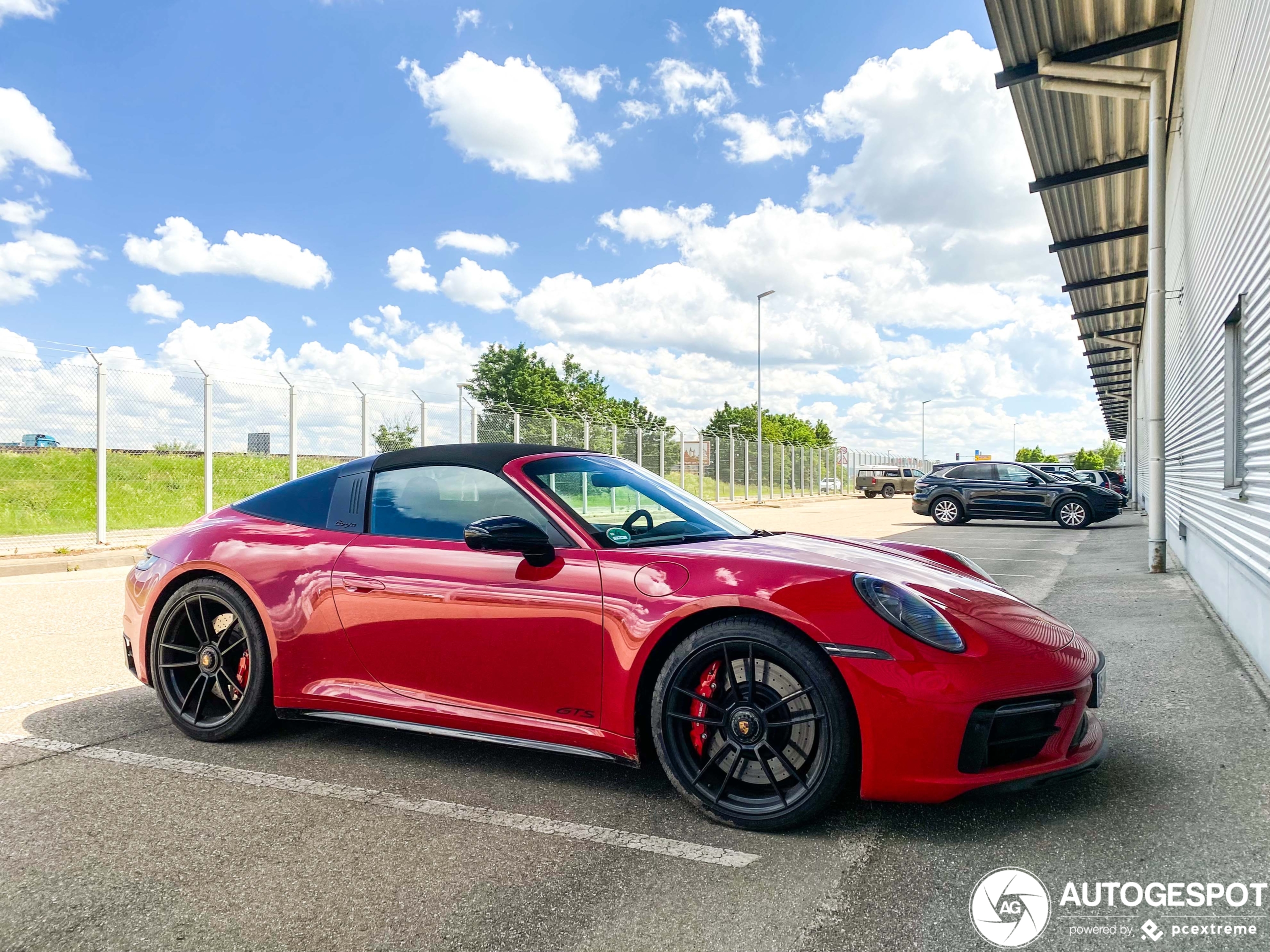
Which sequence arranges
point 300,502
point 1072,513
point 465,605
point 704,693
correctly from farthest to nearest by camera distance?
point 1072,513
point 300,502
point 465,605
point 704,693

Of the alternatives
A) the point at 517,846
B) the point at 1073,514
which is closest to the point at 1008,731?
the point at 517,846

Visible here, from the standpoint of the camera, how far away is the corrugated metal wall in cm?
530

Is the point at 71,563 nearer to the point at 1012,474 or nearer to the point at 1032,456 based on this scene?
the point at 1012,474

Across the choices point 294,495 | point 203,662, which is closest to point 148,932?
point 203,662

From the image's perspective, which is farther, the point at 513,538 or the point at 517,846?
the point at 513,538

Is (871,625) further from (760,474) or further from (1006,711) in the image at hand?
(760,474)

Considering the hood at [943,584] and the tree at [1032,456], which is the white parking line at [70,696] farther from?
the tree at [1032,456]

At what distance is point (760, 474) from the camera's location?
1594 inches

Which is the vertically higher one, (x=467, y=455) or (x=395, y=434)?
(x=395, y=434)

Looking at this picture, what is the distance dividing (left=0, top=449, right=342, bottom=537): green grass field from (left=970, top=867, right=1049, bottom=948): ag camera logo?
1359 cm

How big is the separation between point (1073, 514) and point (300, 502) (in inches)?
765

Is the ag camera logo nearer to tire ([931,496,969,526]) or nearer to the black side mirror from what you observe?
the black side mirror

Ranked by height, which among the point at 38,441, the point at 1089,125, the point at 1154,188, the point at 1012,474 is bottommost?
the point at 1012,474

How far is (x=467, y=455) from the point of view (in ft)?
11.9
